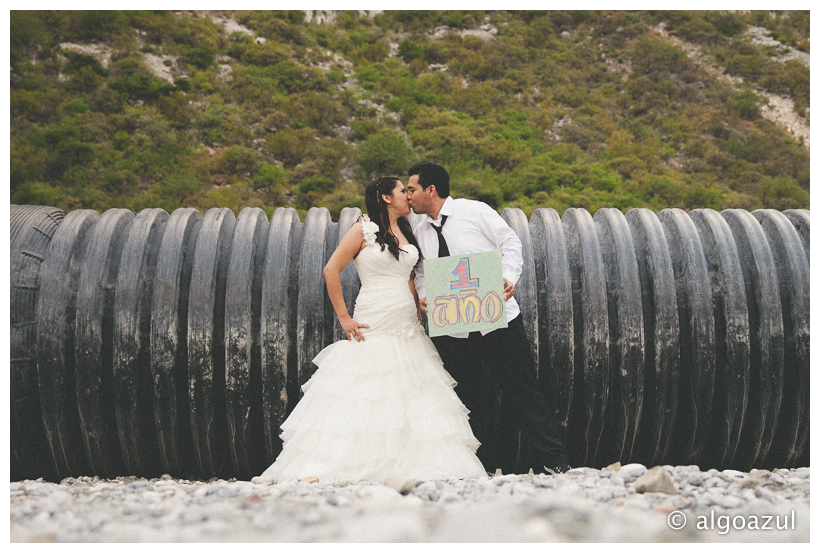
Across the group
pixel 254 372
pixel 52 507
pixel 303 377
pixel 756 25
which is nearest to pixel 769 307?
pixel 303 377

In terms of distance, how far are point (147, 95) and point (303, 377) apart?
1729 centimetres

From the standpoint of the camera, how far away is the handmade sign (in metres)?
3.03

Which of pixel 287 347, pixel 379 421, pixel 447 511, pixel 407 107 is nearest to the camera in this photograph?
pixel 447 511

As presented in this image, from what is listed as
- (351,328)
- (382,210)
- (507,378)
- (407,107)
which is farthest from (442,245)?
(407,107)

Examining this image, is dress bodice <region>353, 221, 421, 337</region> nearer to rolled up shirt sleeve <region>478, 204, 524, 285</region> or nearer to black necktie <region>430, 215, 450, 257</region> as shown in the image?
black necktie <region>430, 215, 450, 257</region>

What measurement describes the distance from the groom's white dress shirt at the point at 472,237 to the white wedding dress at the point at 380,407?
0.15 meters

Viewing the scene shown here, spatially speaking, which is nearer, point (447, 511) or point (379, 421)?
point (447, 511)

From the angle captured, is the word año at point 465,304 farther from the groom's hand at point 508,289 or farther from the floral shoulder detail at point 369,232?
the floral shoulder detail at point 369,232

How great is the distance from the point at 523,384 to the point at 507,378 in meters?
0.10

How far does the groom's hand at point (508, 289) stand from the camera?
3043mm

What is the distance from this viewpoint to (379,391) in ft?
10.1

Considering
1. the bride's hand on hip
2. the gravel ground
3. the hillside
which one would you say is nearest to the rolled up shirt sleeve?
the bride's hand on hip

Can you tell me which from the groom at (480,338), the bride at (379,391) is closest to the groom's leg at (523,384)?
the groom at (480,338)

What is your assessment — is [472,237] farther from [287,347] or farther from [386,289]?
[287,347]
